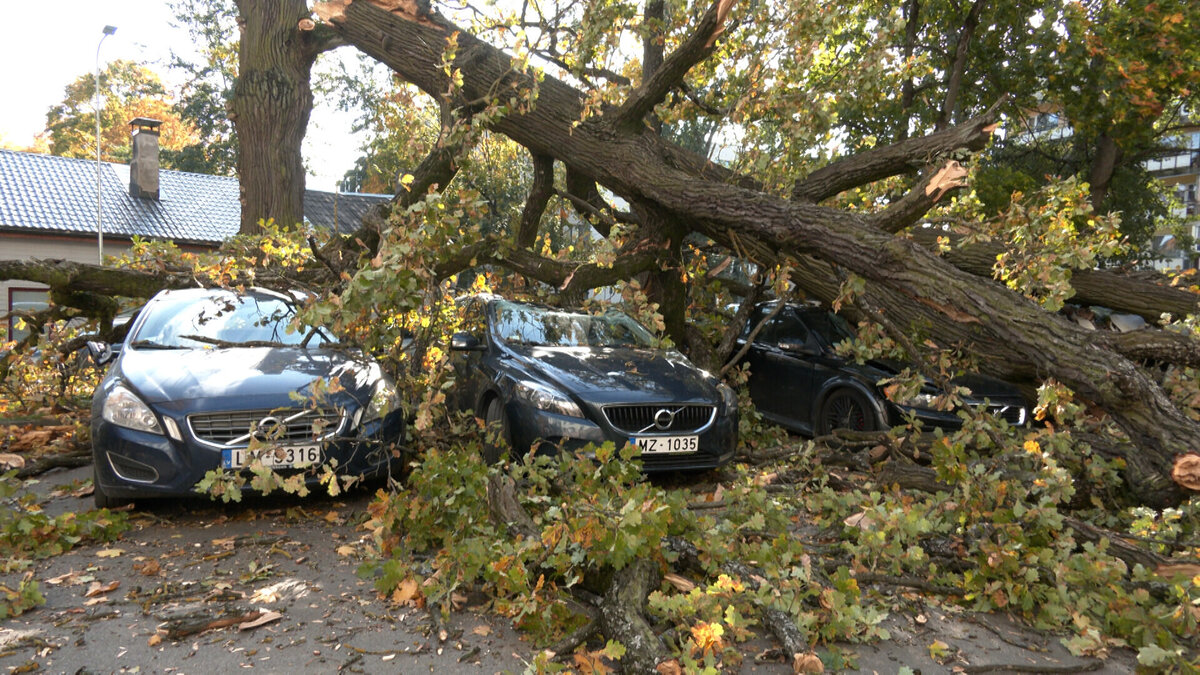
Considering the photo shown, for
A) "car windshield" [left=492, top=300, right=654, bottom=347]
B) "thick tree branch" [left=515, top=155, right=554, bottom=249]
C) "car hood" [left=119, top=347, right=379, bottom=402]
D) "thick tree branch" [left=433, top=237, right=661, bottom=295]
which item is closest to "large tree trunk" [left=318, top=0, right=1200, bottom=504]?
"thick tree branch" [left=515, top=155, right=554, bottom=249]

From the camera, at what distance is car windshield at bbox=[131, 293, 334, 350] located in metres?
6.12

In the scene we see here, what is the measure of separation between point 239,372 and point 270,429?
710mm

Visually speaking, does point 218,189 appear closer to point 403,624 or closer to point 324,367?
point 324,367

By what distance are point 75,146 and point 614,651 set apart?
5291cm

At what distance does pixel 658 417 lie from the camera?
616 centimetres

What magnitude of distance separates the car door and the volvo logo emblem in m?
5.35

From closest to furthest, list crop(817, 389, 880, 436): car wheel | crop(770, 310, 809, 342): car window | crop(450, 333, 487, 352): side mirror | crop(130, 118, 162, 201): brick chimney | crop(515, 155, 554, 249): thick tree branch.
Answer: crop(450, 333, 487, 352): side mirror < crop(817, 389, 880, 436): car wheel < crop(770, 310, 809, 342): car window < crop(515, 155, 554, 249): thick tree branch < crop(130, 118, 162, 201): brick chimney

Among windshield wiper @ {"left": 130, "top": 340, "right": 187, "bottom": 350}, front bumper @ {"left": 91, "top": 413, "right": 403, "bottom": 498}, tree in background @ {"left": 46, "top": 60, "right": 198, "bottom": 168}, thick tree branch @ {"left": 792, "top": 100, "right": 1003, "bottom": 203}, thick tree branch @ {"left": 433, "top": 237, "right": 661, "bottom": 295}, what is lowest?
front bumper @ {"left": 91, "top": 413, "right": 403, "bottom": 498}

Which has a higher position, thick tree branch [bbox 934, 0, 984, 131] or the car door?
thick tree branch [bbox 934, 0, 984, 131]

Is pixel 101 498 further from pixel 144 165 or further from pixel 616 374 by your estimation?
pixel 144 165

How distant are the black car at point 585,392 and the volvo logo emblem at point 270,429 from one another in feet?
5.39

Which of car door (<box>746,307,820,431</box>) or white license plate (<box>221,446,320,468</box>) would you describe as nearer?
white license plate (<box>221,446,320,468</box>)

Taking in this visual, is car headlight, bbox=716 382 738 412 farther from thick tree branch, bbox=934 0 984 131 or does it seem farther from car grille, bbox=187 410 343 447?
thick tree branch, bbox=934 0 984 131

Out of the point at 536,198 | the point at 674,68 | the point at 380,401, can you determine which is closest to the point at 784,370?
the point at 674,68
